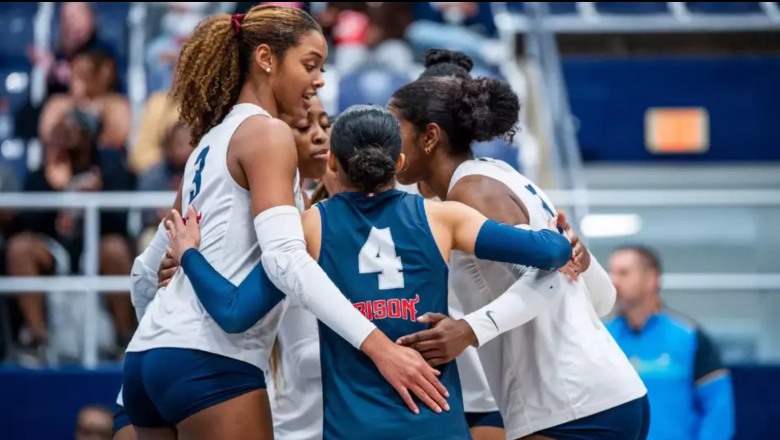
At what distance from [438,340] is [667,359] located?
2899mm

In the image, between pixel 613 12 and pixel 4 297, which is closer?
pixel 4 297

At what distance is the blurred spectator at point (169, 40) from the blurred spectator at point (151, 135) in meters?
0.54

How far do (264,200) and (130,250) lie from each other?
3.38 m

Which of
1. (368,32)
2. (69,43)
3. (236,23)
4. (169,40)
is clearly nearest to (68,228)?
(69,43)

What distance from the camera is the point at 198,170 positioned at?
2.76 metres

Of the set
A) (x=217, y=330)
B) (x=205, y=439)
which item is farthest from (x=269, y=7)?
(x=205, y=439)

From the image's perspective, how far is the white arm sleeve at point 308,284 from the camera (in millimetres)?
2486

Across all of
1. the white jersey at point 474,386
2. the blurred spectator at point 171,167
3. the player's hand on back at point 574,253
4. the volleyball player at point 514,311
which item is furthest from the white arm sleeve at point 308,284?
the blurred spectator at point 171,167

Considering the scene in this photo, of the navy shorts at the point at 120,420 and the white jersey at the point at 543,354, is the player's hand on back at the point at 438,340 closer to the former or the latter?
the white jersey at the point at 543,354

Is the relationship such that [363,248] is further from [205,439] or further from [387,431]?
[205,439]

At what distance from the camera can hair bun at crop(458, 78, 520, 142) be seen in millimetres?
2986

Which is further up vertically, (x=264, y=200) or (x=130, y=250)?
(x=264, y=200)

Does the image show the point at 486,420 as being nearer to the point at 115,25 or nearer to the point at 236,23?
the point at 236,23

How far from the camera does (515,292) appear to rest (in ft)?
8.96
